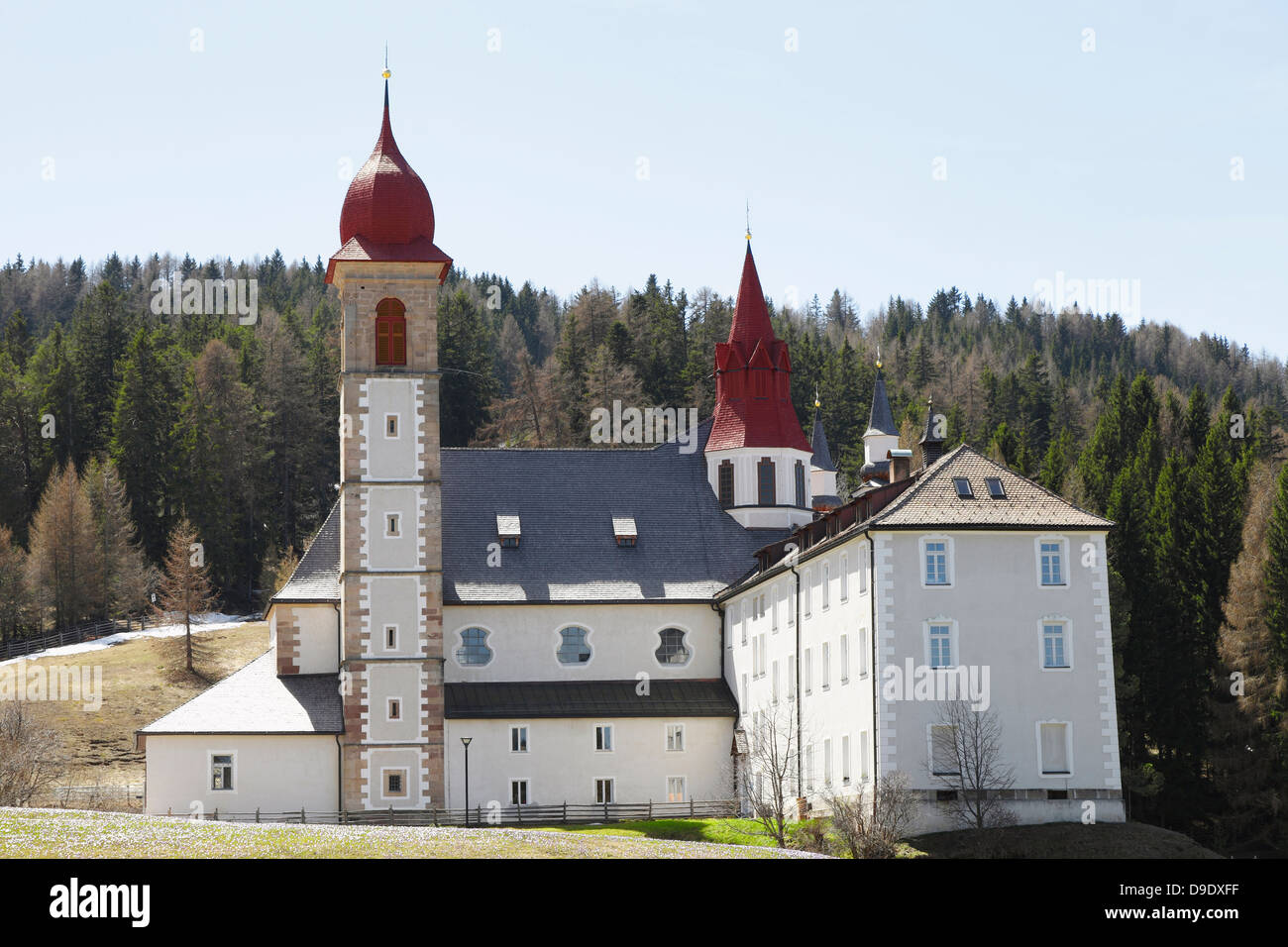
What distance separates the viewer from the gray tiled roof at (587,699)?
6278cm

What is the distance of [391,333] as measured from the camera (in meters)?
62.5

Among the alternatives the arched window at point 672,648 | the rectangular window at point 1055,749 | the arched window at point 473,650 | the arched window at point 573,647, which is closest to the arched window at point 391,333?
the arched window at point 473,650

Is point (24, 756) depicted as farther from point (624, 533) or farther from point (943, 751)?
point (943, 751)

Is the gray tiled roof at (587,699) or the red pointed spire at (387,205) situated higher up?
the red pointed spire at (387,205)

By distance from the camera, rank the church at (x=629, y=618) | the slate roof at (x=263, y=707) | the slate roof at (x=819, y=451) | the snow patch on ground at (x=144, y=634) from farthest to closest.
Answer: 1. the snow patch on ground at (x=144, y=634)
2. the slate roof at (x=819, y=451)
3. the slate roof at (x=263, y=707)
4. the church at (x=629, y=618)

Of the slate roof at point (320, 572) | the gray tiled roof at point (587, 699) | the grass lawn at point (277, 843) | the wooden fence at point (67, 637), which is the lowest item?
the grass lawn at point (277, 843)

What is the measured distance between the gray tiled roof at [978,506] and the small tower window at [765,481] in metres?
16.7

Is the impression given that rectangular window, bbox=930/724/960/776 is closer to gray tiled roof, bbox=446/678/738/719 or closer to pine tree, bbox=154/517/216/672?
gray tiled roof, bbox=446/678/738/719

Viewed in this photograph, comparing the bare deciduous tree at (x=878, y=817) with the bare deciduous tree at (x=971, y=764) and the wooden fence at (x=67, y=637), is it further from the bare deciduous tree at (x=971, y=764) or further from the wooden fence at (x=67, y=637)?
the wooden fence at (x=67, y=637)

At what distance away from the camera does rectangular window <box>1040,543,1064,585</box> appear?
51.0 meters

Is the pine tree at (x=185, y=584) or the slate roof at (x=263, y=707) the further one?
the pine tree at (x=185, y=584)

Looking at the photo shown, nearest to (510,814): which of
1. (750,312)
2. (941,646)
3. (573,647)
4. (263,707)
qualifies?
(573,647)

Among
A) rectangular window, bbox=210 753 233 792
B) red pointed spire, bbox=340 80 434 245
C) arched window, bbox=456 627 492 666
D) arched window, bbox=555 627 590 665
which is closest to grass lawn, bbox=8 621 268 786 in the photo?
rectangular window, bbox=210 753 233 792

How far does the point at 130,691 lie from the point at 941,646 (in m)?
47.3
